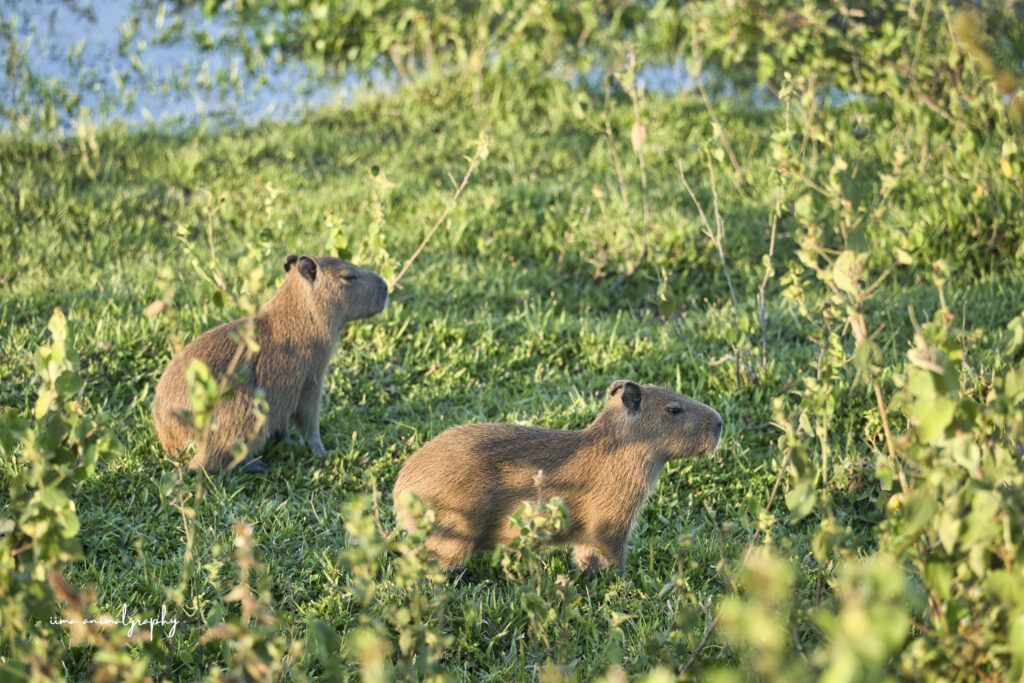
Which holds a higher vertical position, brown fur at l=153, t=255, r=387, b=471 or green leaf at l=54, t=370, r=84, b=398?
green leaf at l=54, t=370, r=84, b=398

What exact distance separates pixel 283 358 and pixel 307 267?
440mm

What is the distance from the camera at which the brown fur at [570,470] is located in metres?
3.24

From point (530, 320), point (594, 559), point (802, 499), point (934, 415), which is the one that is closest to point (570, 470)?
point (594, 559)

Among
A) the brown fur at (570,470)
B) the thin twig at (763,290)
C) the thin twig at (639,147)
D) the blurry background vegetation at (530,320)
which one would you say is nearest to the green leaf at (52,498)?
the blurry background vegetation at (530,320)

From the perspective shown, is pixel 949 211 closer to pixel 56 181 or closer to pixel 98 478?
pixel 98 478

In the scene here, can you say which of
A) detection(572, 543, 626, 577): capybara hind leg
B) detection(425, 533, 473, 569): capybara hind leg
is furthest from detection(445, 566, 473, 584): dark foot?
detection(572, 543, 626, 577): capybara hind leg

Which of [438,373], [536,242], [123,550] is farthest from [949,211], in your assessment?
[123,550]

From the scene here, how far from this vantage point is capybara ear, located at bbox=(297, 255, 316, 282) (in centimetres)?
414

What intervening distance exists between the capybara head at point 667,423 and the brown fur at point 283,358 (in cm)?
138

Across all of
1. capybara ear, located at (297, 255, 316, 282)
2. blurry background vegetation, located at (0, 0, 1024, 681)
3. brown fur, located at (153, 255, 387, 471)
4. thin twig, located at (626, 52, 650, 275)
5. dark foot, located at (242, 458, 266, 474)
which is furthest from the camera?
thin twig, located at (626, 52, 650, 275)

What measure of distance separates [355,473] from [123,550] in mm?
946

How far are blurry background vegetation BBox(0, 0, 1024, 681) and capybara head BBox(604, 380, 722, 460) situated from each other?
0.84 feet

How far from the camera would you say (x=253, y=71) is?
8.77 metres

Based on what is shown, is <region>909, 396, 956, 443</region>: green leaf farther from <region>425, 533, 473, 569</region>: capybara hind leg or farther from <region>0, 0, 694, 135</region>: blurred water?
<region>0, 0, 694, 135</region>: blurred water
